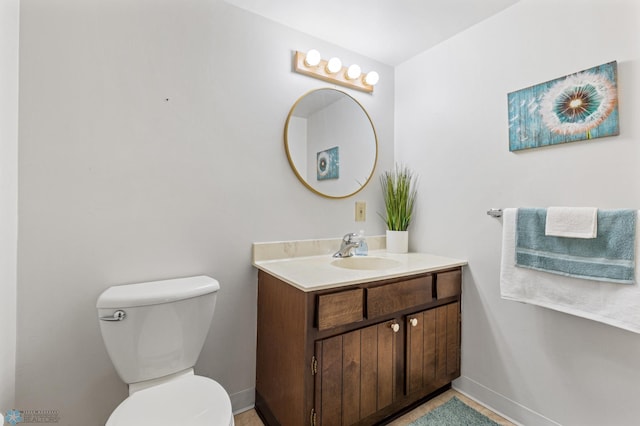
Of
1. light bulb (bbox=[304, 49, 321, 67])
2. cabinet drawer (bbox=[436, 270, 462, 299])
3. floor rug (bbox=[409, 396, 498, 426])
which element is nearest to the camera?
floor rug (bbox=[409, 396, 498, 426])

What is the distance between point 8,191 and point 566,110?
2.31 m

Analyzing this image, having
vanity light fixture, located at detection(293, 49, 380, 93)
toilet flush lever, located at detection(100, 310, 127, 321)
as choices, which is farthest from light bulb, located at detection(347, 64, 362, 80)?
toilet flush lever, located at detection(100, 310, 127, 321)

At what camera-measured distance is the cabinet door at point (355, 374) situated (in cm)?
122

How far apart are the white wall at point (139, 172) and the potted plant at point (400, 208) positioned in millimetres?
631

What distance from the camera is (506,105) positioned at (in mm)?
1556

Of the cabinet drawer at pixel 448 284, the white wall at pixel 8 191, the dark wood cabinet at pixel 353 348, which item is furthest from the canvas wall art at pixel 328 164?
the white wall at pixel 8 191

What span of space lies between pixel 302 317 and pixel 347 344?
25cm

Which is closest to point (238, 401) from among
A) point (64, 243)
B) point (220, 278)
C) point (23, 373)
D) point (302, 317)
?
point (220, 278)

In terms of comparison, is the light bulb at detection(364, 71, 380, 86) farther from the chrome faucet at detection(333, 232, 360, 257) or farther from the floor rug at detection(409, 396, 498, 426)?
the floor rug at detection(409, 396, 498, 426)

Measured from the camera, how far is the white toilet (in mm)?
989

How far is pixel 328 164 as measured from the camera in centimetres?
188

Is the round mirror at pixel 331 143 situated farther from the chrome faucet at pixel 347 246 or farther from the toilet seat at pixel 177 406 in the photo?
the toilet seat at pixel 177 406

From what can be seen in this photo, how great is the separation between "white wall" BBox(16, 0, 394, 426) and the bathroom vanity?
257mm

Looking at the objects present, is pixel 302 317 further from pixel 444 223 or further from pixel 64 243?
pixel 444 223
